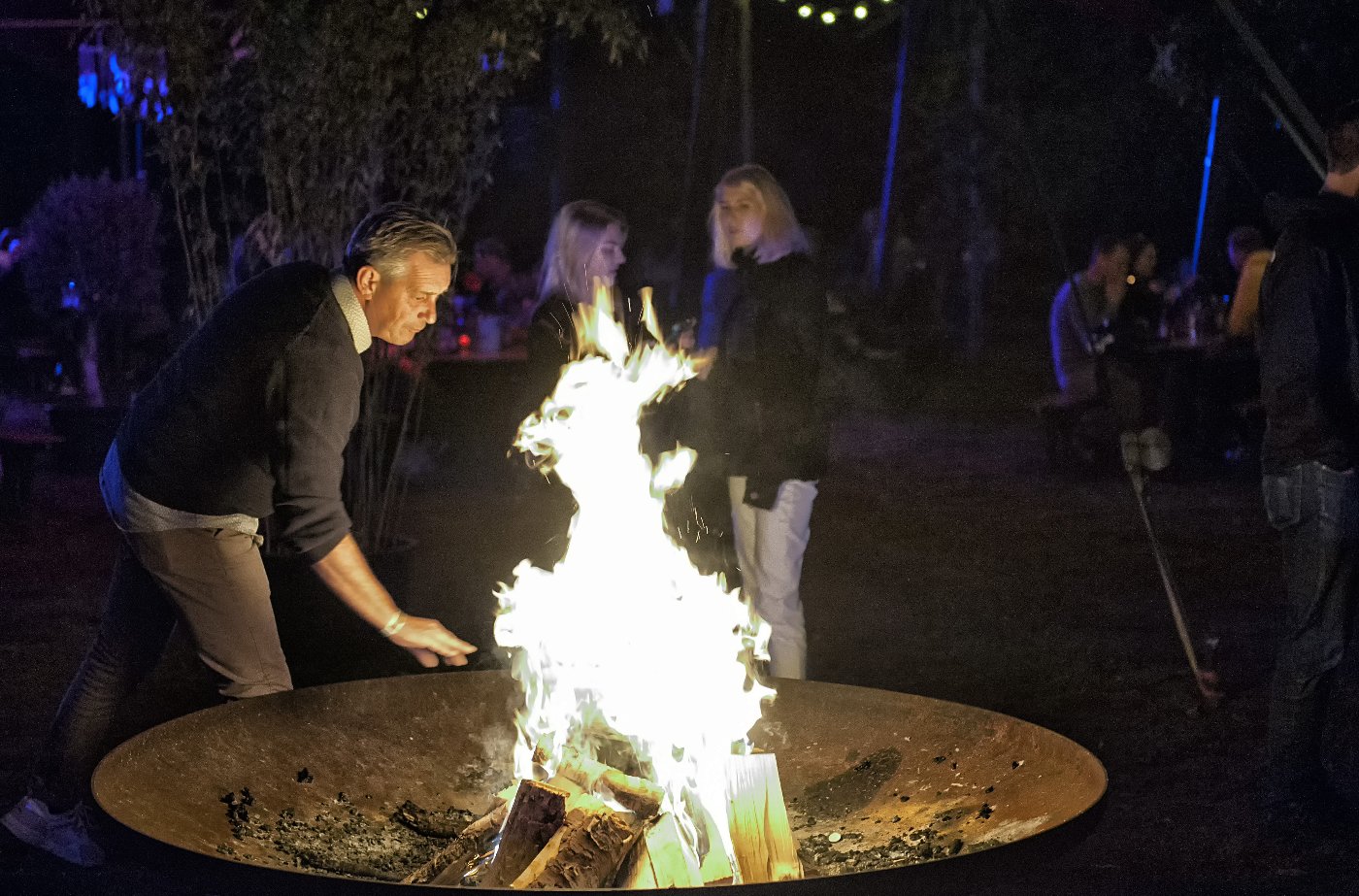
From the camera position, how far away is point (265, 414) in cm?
341

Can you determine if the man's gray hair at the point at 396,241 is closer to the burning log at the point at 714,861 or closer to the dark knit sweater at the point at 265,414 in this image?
the dark knit sweater at the point at 265,414

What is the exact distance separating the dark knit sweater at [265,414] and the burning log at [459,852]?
0.72 m

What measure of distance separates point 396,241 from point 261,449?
1.93ft

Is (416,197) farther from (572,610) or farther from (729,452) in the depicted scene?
(572,610)

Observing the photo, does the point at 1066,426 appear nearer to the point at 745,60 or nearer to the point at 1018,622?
the point at 745,60

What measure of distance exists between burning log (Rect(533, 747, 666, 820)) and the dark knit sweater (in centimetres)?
76

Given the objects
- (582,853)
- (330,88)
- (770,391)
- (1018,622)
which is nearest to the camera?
(582,853)

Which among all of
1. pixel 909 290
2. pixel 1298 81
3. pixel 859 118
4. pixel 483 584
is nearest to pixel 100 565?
pixel 483 584

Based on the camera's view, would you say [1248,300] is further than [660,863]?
Yes

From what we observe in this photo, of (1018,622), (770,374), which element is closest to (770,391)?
(770,374)

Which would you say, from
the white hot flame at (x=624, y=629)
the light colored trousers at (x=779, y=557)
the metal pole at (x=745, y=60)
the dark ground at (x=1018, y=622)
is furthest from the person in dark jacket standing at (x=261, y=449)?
the metal pole at (x=745, y=60)

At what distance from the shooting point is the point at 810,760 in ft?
11.6

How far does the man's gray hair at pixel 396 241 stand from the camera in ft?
11.2

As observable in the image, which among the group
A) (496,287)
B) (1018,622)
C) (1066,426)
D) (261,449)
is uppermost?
(496,287)
